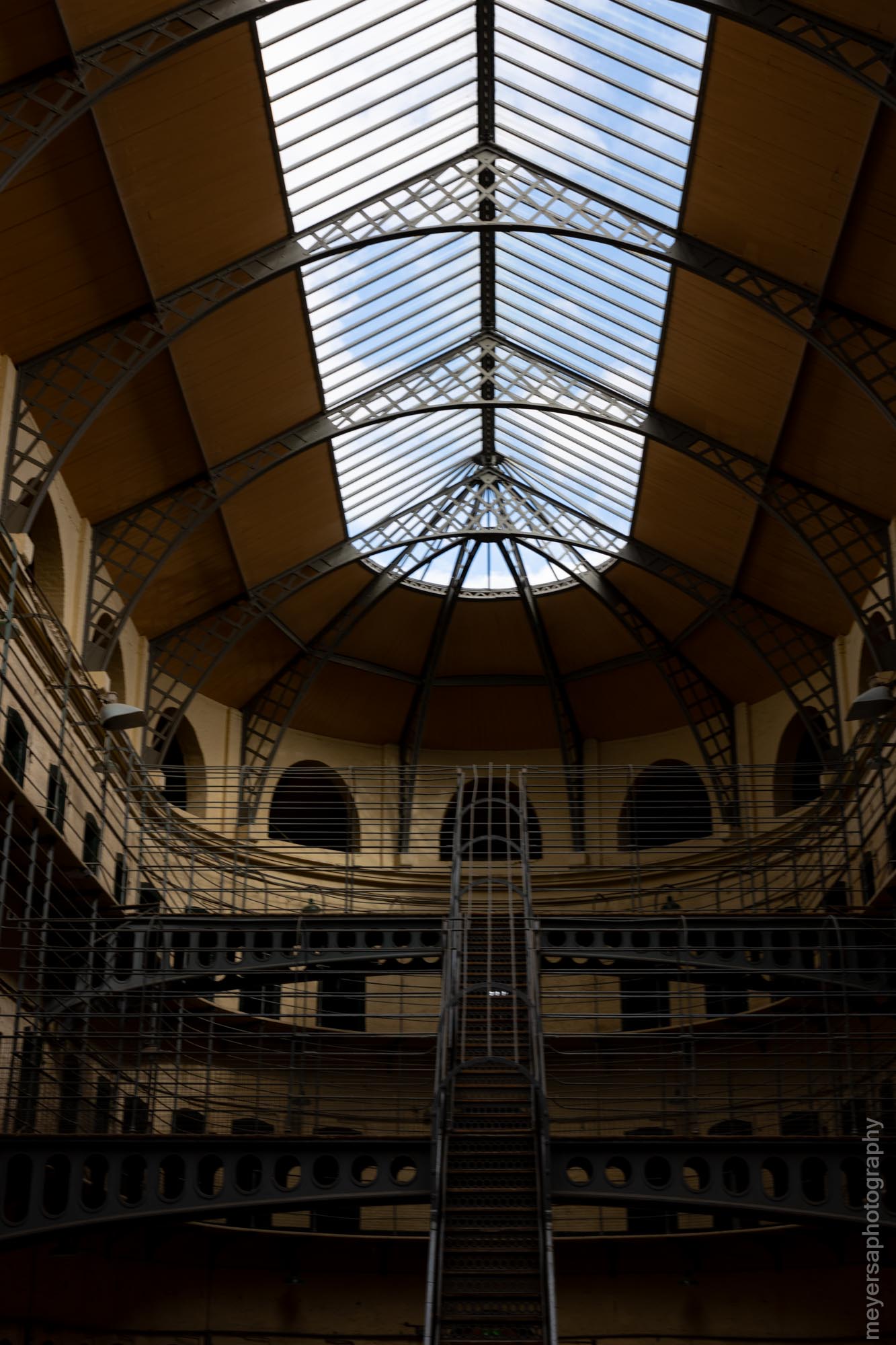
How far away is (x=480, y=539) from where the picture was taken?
23.5 meters

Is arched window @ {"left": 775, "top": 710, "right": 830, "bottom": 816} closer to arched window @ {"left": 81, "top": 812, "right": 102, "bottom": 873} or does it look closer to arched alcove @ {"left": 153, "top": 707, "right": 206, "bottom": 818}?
arched alcove @ {"left": 153, "top": 707, "right": 206, "bottom": 818}

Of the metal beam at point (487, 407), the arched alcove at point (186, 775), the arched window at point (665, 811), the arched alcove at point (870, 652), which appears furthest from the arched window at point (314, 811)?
the arched alcove at point (870, 652)

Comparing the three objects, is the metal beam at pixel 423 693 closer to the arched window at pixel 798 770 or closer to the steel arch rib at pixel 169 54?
the arched window at pixel 798 770

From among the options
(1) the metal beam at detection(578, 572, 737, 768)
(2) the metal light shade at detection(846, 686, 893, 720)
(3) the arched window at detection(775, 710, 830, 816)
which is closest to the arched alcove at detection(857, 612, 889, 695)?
(3) the arched window at detection(775, 710, 830, 816)

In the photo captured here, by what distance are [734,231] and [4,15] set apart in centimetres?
802

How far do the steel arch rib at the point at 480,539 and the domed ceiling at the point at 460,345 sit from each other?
7 cm

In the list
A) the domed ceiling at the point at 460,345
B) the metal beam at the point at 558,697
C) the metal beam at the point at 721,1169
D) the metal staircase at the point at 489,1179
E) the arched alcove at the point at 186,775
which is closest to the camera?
the metal staircase at the point at 489,1179

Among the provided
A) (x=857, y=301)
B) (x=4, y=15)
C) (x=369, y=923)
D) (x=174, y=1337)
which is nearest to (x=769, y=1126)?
(x=369, y=923)

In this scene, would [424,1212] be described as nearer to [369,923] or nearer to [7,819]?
[369,923]

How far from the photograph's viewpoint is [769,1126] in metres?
21.7

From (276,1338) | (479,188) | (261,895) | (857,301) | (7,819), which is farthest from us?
(261,895)

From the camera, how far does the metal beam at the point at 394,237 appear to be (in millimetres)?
16422

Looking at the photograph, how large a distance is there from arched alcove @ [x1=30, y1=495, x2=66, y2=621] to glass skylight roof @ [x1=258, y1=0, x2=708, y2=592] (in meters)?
4.22

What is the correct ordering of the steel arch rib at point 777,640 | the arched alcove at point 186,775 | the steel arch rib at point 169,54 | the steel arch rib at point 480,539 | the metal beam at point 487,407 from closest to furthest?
the steel arch rib at point 169,54, the metal beam at point 487,407, the steel arch rib at point 777,640, the steel arch rib at point 480,539, the arched alcove at point 186,775
